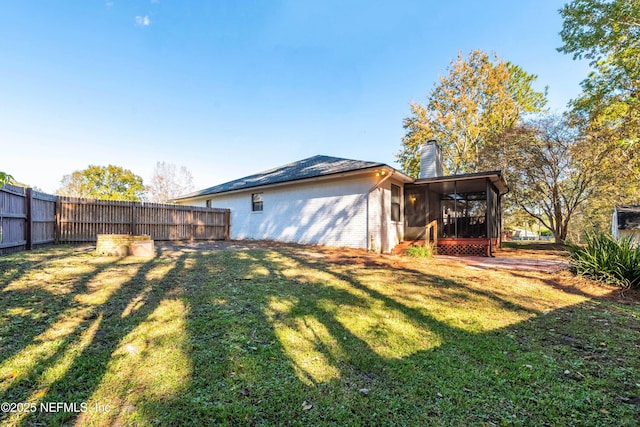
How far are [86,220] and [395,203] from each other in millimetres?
11646

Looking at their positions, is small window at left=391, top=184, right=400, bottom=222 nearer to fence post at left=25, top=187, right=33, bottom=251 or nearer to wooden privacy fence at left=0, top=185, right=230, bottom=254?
wooden privacy fence at left=0, top=185, right=230, bottom=254

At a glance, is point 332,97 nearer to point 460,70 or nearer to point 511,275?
point 460,70

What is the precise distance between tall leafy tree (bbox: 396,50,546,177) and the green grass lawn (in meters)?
18.9

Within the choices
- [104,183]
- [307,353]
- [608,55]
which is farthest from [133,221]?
[608,55]

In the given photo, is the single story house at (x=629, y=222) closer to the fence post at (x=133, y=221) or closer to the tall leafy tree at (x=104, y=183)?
the fence post at (x=133, y=221)

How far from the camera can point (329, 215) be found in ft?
36.3

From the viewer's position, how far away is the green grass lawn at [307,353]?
1867 mm

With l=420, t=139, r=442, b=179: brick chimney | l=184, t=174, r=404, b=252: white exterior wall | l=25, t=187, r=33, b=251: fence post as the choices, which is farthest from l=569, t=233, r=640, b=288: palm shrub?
l=25, t=187, r=33, b=251: fence post

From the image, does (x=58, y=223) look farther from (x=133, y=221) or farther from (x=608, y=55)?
(x=608, y=55)

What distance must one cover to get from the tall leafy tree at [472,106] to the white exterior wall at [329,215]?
43.1 ft

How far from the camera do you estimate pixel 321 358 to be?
2570 mm

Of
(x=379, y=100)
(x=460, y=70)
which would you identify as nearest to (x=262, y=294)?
(x=379, y=100)

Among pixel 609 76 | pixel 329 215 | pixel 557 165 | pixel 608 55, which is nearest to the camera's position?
pixel 329 215

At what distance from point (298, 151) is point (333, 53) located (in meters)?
9.42
